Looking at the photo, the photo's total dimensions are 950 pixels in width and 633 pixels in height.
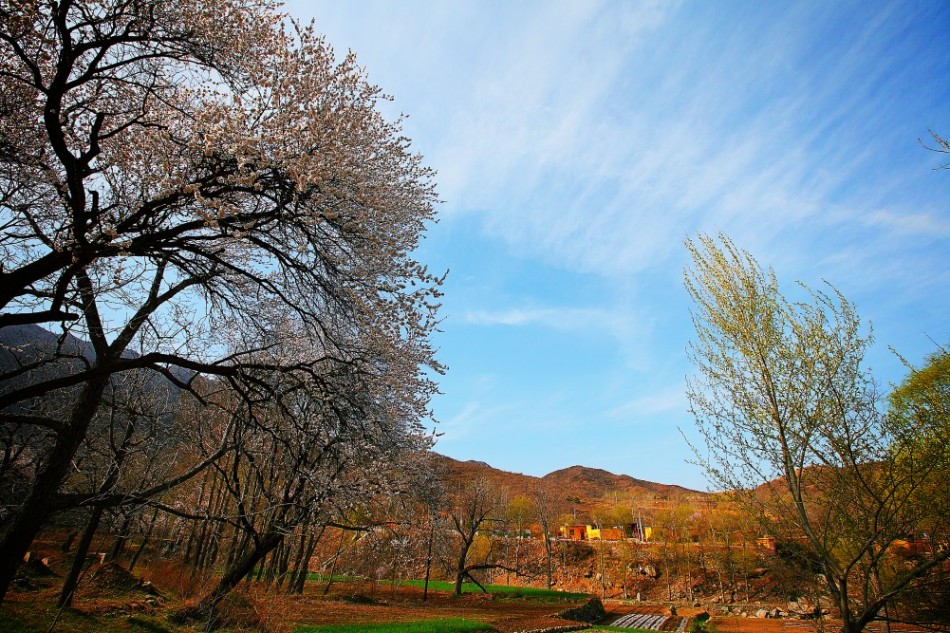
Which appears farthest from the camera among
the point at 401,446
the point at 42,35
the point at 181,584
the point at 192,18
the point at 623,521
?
the point at 623,521

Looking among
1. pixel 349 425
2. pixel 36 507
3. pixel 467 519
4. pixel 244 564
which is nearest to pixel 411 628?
pixel 244 564

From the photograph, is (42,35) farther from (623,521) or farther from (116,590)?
(623,521)

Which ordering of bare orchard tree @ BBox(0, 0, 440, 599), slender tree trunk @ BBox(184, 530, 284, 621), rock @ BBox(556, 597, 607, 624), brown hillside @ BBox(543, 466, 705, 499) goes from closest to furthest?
bare orchard tree @ BBox(0, 0, 440, 599) < slender tree trunk @ BBox(184, 530, 284, 621) < rock @ BBox(556, 597, 607, 624) < brown hillside @ BBox(543, 466, 705, 499)

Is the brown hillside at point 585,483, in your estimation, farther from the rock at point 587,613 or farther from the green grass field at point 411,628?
the green grass field at point 411,628

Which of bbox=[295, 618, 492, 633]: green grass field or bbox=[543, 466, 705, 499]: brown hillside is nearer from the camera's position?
bbox=[295, 618, 492, 633]: green grass field

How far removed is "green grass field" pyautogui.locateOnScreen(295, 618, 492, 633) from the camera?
552 inches

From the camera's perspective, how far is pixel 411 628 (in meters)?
15.4

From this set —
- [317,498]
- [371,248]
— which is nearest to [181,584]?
[317,498]

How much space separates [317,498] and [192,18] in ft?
25.5

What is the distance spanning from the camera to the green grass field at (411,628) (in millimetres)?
14019

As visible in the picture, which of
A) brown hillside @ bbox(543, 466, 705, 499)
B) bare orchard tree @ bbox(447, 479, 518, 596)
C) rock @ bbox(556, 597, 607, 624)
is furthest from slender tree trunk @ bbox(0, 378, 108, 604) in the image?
brown hillside @ bbox(543, 466, 705, 499)

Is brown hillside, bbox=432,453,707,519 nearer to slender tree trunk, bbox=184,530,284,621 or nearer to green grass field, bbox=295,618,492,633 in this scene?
green grass field, bbox=295,618,492,633

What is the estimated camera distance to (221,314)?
864cm

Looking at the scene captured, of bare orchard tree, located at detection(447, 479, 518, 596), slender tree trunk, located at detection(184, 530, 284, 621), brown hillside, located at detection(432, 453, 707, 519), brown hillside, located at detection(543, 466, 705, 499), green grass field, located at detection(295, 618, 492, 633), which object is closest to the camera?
slender tree trunk, located at detection(184, 530, 284, 621)
